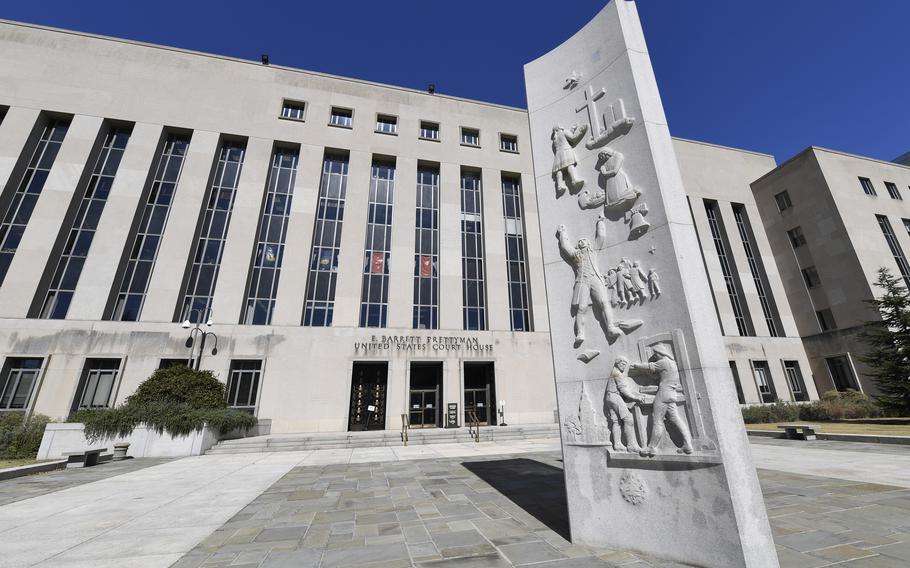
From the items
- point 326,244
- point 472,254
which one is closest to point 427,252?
point 472,254

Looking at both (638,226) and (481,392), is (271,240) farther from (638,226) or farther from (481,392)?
(638,226)

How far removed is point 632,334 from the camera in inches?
205

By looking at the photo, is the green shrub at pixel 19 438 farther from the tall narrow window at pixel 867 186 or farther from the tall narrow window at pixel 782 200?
the tall narrow window at pixel 867 186

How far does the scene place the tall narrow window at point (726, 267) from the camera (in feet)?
105

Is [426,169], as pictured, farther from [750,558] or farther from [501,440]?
[750,558]

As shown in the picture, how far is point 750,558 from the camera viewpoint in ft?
12.4

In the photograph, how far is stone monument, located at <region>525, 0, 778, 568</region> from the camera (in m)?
4.26

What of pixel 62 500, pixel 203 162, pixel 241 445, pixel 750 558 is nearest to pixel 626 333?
pixel 750 558

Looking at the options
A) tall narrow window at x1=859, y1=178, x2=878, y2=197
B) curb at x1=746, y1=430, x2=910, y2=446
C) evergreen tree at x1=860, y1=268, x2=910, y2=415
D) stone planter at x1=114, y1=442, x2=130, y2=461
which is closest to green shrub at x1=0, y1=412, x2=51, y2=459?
stone planter at x1=114, y1=442, x2=130, y2=461

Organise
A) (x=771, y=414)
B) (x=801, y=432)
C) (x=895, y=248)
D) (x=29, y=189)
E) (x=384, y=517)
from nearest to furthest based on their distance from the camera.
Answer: (x=384, y=517) → (x=801, y=432) → (x=29, y=189) → (x=771, y=414) → (x=895, y=248)

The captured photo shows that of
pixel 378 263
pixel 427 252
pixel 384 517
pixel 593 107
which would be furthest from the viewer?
pixel 427 252

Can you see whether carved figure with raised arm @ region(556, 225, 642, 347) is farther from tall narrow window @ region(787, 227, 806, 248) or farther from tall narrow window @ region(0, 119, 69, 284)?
tall narrow window @ region(787, 227, 806, 248)

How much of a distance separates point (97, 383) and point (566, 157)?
90.4 ft

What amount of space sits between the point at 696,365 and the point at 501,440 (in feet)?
52.5
